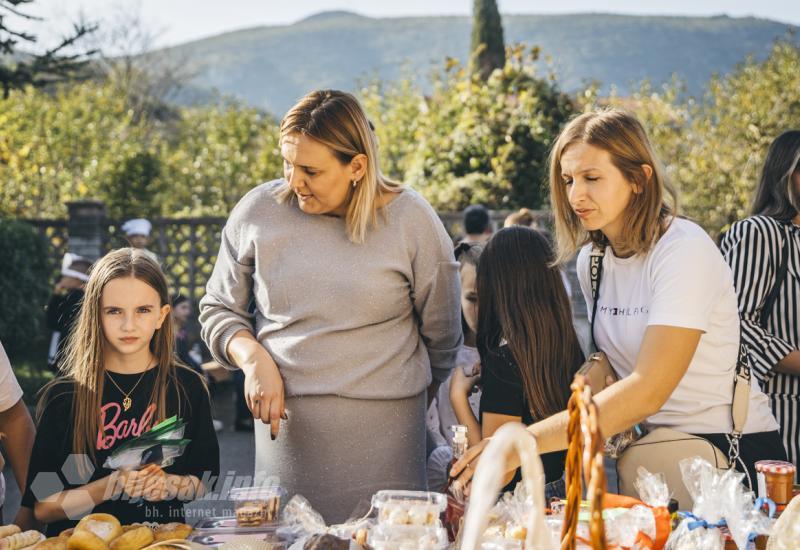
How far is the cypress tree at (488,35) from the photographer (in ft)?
61.9

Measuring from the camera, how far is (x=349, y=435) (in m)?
2.46

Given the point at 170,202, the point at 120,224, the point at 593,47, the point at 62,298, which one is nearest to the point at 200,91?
the point at 593,47

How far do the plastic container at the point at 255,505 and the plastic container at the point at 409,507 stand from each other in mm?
283

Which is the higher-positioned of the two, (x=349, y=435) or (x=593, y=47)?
(x=593, y=47)

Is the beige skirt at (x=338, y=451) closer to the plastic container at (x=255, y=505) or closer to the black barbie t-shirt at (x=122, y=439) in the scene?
the black barbie t-shirt at (x=122, y=439)

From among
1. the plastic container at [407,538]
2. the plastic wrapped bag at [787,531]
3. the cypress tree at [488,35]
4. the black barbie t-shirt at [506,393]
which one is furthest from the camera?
the cypress tree at [488,35]

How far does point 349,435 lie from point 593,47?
214 feet

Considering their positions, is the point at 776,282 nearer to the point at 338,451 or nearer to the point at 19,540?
the point at 338,451

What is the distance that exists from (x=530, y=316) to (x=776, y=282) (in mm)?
1032

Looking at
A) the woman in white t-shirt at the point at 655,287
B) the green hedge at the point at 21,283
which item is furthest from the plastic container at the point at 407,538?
the green hedge at the point at 21,283

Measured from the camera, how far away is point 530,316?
2.43 metres

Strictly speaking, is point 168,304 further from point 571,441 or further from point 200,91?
point 200,91

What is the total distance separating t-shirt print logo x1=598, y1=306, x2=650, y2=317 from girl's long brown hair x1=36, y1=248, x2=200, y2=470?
127 cm

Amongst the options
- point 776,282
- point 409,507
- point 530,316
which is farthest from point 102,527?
point 776,282
